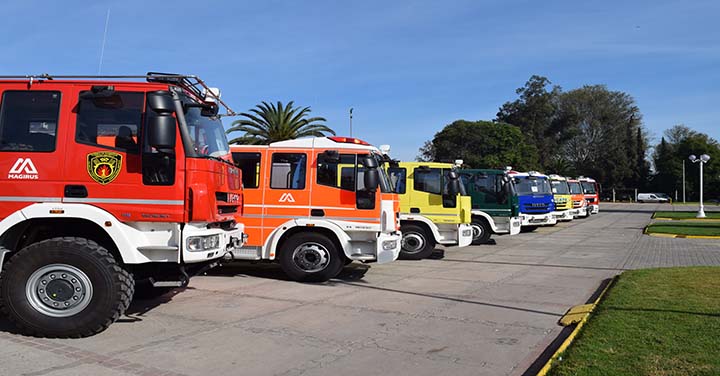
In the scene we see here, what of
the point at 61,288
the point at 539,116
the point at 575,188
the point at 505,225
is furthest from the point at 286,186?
the point at 539,116

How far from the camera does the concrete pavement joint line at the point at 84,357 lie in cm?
523

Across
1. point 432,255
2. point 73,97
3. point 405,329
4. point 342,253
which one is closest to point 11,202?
point 73,97

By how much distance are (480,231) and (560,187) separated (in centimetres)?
1301

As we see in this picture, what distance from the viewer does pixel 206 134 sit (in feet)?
23.4

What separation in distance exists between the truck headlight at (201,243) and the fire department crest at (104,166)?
1.13 m

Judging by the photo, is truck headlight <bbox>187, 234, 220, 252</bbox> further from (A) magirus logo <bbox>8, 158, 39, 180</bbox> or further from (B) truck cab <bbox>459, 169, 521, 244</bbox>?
(B) truck cab <bbox>459, 169, 521, 244</bbox>

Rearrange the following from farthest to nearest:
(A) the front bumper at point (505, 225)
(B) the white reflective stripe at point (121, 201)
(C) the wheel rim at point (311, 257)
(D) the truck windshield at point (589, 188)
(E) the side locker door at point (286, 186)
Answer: (D) the truck windshield at point (589, 188), (A) the front bumper at point (505, 225), (E) the side locker door at point (286, 186), (C) the wheel rim at point (311, 257), (B) the white reflective stripe at point (121, 201)

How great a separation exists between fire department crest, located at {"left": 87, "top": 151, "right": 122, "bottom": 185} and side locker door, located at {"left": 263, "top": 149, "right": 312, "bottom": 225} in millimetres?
4406

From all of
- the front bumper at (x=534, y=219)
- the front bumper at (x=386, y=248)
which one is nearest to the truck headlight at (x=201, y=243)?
the front bumper at (x=386, y=248)

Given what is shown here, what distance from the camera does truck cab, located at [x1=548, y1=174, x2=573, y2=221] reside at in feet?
94.2

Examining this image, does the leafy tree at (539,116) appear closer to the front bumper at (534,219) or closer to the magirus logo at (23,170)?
the front bumper at (534,219)

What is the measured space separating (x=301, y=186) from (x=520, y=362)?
584cm

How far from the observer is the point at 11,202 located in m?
6.41

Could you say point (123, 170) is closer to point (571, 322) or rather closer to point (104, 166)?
point (104, 166)
